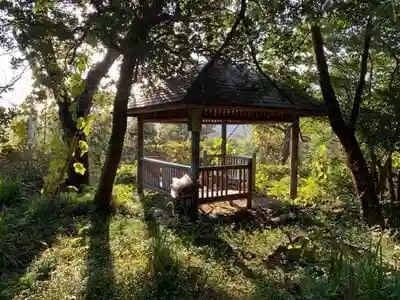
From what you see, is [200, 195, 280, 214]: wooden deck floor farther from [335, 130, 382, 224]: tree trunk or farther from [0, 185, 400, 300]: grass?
[335, 130, 382, 224]: tree trunk

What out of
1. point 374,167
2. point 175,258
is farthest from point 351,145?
point 175,258

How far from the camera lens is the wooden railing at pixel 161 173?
8297 millimetres

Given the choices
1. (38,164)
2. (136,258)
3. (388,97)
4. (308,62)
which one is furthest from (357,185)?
(38,164)

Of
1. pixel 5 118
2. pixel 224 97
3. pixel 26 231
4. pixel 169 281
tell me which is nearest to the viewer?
pixel 169 281

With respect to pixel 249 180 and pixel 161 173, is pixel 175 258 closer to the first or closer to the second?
pixel 249 180

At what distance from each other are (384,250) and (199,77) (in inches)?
167

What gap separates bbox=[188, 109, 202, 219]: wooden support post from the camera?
706cm

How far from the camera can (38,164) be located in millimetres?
10273

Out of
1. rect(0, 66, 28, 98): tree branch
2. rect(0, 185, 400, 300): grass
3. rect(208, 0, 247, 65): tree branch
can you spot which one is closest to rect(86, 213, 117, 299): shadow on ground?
rect(0, 185, 400, 300): grass

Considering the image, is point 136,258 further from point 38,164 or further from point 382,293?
point 38,164

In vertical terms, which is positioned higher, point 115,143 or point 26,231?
point 115,143

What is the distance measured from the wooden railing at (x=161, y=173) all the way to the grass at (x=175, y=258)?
5.61ft

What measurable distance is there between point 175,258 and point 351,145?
394cm

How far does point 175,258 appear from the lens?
4176mm
